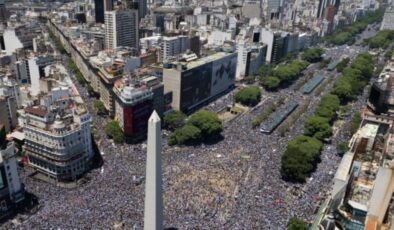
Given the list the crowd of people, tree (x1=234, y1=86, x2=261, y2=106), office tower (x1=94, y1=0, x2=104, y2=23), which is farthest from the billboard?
office tower (x1=94, y1=0, x2=104, y2=23)

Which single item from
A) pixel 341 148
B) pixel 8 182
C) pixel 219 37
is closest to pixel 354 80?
pixel 341 148

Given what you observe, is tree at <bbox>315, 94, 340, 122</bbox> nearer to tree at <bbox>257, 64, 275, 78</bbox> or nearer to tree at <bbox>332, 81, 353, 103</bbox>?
tree at <bbox>332, 81, 353, 103</bbox>

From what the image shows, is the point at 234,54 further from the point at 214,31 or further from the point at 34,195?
the point at 34,195

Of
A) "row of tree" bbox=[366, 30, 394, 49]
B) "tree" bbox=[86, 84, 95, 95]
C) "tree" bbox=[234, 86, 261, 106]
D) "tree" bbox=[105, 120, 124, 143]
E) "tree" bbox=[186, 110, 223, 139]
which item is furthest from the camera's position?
"row of tree" bbox=[366, 30, 394, 49]

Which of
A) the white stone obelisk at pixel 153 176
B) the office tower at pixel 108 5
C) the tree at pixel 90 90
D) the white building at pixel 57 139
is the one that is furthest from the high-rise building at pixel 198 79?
the office tower at pixel 108 5

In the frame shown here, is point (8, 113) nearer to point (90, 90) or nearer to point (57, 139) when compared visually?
point (57, 139)

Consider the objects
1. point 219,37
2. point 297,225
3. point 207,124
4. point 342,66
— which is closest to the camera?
point 297,225

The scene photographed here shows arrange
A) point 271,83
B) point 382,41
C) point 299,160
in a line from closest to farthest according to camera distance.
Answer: point 299,160, point 271,83, point 382,41
